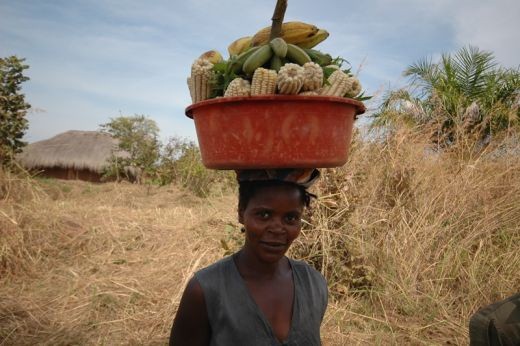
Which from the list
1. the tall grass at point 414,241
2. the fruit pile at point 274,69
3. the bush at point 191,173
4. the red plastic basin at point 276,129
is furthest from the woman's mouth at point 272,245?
the bush at point 191,173

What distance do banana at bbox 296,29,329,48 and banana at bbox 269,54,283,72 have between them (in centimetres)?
19

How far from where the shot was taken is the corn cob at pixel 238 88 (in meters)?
1.08

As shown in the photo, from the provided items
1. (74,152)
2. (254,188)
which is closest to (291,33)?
(254,188)

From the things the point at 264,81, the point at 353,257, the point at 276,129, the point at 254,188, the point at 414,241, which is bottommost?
the point at 353,257

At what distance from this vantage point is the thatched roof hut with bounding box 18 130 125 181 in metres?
17.8

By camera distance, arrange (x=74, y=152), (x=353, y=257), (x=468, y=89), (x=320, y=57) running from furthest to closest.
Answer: (x=74, y=152), (x=468, y=89), (x=353, y=257), (x=320, y=57)

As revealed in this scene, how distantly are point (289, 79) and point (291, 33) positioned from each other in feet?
0.99

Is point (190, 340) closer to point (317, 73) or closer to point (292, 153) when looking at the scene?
point (292, 153)

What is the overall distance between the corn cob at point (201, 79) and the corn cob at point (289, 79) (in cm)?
23

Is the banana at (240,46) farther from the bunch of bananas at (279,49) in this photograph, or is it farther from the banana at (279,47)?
the banana at (279,47)

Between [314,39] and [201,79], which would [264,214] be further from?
[314,39]

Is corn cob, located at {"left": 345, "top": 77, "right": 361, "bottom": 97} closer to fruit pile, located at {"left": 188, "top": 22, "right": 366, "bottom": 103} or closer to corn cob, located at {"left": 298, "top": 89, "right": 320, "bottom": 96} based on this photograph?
fruit pile, located at {"left": 188, "top": 22, "right": 366, "bottom": 103}

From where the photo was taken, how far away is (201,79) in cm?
118

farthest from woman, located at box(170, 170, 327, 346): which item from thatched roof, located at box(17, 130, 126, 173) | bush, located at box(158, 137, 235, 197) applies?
thatched roof, located at box(17, 130, 126, 173)
